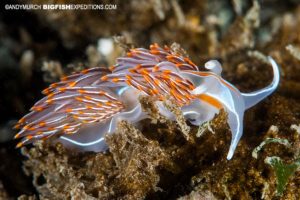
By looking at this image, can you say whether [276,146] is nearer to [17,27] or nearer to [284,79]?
[284,79]

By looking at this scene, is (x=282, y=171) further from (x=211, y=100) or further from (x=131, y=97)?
(x=131, y=97)

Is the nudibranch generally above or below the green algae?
above

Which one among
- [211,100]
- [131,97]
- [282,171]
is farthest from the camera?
[131,97]

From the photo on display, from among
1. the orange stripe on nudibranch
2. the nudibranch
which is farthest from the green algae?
the orange stripe on nudibranch

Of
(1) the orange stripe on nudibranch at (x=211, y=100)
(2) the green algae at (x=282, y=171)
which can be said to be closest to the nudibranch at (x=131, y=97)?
(1) the orange stripe on nudibranch at (x=211, y=100)

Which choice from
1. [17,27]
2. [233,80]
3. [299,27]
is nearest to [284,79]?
[233,80]

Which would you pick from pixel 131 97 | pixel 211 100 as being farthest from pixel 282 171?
pixel 131 97

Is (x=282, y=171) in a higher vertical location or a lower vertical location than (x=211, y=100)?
lower

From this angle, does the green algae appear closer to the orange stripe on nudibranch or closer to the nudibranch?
the nudibranch

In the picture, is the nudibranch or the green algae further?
the nudibranch
